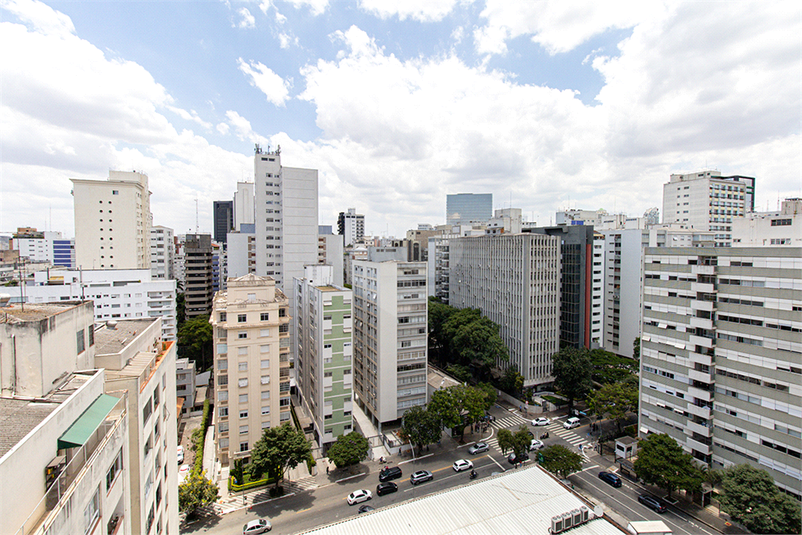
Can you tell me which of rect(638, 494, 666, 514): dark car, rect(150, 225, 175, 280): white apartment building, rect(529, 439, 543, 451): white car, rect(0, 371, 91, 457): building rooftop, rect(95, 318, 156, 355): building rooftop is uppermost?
rect(150, 225, 175, 280): white apartment building

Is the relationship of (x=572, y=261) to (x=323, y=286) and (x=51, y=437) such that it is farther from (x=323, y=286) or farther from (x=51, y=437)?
(x=51, y=437)

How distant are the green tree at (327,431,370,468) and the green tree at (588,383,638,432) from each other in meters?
22.5

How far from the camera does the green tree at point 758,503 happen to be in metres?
21.3

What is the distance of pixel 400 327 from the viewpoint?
37.3 meters

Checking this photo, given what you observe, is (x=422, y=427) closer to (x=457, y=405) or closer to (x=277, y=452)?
(x=457, y=405)

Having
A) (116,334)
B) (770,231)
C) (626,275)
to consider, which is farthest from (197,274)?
(770,231)

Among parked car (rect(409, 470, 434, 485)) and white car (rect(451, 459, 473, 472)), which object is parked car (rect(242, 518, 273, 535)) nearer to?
parked car (rect(409, 470, 434, 485))

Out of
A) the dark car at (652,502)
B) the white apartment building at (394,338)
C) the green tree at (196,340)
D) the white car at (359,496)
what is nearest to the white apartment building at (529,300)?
the white apartment building at (394,338)

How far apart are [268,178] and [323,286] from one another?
27.4 metres

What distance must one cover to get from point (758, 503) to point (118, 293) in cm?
6188

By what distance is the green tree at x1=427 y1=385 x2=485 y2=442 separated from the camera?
32.9 m

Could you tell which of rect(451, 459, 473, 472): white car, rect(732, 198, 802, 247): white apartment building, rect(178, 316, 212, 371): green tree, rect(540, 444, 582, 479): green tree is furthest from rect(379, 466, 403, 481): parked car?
rect(732, 198, 802, 247): white apartment building

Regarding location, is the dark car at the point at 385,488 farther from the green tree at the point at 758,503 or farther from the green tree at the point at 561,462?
the green tree at the point at 758,503

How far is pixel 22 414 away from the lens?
780 cm
